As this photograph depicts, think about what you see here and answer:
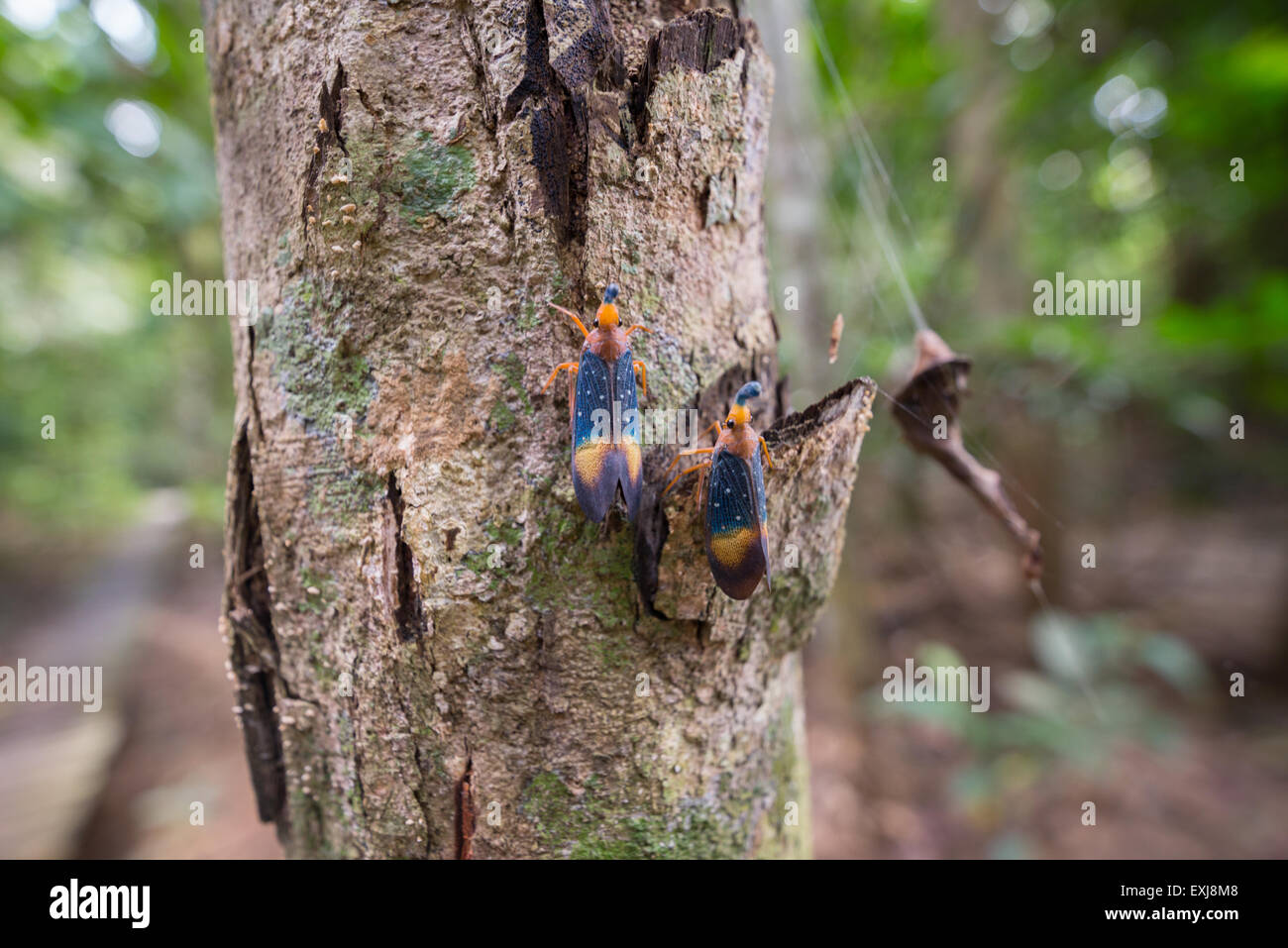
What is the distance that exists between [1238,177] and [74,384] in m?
19.7

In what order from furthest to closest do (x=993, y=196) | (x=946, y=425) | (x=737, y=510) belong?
(x=993, y=196) → (x=946, y=425) → (x=737, y=510)

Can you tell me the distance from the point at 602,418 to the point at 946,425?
1.00m

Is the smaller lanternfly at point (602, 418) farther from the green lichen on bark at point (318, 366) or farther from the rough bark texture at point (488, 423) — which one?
the green lichen on bark at point (318, 366)

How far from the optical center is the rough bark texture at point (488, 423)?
3.54 feet

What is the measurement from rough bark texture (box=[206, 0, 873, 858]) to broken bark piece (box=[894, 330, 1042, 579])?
0.47 metres

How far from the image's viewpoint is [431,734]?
1.11 metres

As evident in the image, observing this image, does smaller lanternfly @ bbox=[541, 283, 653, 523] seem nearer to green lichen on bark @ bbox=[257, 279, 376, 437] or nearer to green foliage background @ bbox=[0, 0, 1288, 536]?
green lichen on bark @ bbox=[257, 279, 376, 437]

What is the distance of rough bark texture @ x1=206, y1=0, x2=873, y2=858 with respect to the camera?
1.08 meters

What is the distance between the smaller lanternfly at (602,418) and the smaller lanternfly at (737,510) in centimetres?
11

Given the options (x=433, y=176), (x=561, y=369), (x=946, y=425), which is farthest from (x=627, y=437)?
(x=946, y=425)

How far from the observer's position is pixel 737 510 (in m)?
1.06

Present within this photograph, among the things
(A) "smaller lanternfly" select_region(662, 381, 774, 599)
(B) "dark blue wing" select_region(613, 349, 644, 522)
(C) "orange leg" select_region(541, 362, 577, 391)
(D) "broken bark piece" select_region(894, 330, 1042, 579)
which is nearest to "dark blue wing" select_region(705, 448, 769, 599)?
(A) "smaller lanternfly" select_region(662, 381, 774, 599)

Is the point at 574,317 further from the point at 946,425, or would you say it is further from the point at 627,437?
the point at 946,425

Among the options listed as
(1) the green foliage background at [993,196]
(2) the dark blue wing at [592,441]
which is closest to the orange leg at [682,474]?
(2) the dark blue wing at [592,441]
